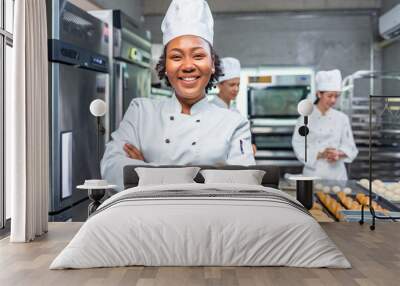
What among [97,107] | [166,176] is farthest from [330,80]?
[97,107]

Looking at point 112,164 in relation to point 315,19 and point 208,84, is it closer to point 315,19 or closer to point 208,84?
point 208,84

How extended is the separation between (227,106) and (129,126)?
1062 mm

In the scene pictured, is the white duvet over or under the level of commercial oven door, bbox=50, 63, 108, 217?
under

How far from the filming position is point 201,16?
22.3 ft

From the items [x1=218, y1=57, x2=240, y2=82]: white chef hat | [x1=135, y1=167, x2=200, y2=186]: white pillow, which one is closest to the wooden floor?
[x1=135, y1=167, x2=200, y2=186]: white pillow

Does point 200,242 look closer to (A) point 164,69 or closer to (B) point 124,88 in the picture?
(A) point 164,69

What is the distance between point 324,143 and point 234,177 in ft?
5.57

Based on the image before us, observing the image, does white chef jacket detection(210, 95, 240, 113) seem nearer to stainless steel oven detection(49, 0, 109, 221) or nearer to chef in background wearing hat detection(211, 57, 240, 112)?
chef in background wearing hat detection(211, 57, 240, 112)

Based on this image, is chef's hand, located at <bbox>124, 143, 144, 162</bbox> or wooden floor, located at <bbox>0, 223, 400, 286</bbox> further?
chef's hand, located at <bbox>124, 143, 144, 162</bbox>

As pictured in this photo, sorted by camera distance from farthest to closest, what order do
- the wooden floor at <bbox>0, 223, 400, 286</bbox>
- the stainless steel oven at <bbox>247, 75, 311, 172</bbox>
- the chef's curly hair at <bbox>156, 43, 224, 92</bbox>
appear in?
the stainless steel oven at <bbox>247, 75, 311, 172</bbox>
the chef's curly hair at <bbox>156, 43, 224, 92</bbox>
the wooden floor at <bbox>0, 223, 400, 286</bbox>

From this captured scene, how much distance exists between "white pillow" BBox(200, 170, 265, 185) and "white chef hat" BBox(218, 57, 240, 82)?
1249mm

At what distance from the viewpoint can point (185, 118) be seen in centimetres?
669

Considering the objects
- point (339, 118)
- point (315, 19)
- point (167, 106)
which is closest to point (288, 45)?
point (315, 19)

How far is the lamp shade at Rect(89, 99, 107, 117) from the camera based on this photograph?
6.70m
